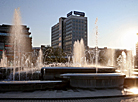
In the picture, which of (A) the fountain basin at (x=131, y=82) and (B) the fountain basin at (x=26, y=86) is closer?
(B) the fountain basin at (x=26, y=86)

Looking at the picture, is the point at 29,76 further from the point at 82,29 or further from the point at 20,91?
the point at 82,29

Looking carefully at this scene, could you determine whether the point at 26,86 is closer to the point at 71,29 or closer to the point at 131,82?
the point at 131,82

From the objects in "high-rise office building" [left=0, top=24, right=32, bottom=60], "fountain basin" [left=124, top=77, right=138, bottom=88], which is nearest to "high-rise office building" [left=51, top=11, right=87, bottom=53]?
"high-rise office building" [left=0, top=24, right=32, bottom=60]

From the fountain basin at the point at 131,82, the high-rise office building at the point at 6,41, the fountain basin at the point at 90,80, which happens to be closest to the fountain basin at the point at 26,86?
the fountain basin at the point at 90,80

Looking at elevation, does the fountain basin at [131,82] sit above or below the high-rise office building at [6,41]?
below

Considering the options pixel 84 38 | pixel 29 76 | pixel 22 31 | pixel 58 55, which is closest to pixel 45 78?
pixel 29 76

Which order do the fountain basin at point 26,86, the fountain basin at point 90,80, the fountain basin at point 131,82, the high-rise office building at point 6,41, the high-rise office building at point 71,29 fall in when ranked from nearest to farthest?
the fountain basin at point 26,86
the fountain basin at point 90,80
the fountain basin at point 131,82
the high-rise office building at point 6,41
the high-rise office building at point 71,29

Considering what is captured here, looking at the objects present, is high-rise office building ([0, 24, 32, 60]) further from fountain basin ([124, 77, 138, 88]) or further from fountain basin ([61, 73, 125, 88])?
fountain basin ([124, 77, 138, 88])

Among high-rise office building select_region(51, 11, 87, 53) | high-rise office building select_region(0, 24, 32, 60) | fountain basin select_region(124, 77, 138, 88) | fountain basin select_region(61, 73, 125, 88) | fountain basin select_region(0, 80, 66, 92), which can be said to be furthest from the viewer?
high-rise office building select_region(51, 11, 87, 53)

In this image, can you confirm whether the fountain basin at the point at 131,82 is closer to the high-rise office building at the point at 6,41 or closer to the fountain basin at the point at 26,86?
the fountain basin at the point at 26,86

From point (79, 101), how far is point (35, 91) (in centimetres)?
288

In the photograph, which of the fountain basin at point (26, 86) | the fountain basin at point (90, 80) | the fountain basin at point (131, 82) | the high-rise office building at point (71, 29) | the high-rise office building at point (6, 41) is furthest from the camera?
the high-rise office building at point (71, 29)

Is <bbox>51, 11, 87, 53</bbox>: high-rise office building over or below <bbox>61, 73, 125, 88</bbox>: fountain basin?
over

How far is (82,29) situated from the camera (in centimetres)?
10850
